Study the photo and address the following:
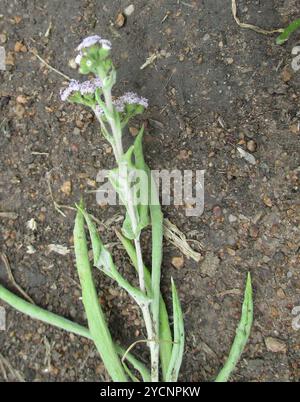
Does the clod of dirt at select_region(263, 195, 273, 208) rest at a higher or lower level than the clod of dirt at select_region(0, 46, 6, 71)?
lower

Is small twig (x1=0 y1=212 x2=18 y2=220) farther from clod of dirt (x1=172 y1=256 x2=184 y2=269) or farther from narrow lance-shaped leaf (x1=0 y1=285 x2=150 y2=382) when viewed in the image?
clod of dirt (x1=172 y1=256 x2=184 y2=269)

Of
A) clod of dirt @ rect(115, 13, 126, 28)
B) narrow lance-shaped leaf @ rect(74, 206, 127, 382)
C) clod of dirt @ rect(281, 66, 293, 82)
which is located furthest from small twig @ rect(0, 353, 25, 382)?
clod of dirt @ rect(281, 66, 293, 82)

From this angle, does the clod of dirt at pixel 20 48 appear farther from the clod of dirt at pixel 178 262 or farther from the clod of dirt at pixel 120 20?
the clod of dirt at pixel 178 262

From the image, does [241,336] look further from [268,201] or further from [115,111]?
[115,111]

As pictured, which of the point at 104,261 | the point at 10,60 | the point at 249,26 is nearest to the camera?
the point at 104,261

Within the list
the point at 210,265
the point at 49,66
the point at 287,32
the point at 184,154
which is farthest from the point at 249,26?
the point at 210,265
